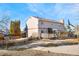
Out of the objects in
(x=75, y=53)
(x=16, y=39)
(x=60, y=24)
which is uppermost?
(x=60, y=24)

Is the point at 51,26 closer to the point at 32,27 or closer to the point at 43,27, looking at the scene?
the point at 43,27

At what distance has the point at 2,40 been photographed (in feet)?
7.57

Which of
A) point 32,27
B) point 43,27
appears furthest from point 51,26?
point 32,27

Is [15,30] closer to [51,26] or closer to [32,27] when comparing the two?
[32,27]

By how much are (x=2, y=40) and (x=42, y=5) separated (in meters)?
0.53

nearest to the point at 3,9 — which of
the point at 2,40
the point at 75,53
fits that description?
the point at 2,40

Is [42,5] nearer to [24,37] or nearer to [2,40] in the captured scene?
[24,37]

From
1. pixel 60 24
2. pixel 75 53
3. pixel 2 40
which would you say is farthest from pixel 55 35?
pixel 2 40

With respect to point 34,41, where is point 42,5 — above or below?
above

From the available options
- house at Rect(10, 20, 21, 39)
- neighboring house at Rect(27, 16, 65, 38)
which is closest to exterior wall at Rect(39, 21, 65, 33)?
neighboring house at Rect(27, 16, 65, 38)

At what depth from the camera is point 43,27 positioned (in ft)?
7.61

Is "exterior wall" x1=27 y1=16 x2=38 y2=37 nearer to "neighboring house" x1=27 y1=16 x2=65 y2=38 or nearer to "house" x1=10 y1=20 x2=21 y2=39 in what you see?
"neighboring house" x1=27 y1=16 x2=65 y2=38

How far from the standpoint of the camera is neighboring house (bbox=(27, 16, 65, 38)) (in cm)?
230

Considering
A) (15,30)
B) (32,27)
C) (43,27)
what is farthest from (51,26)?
(15,30)
